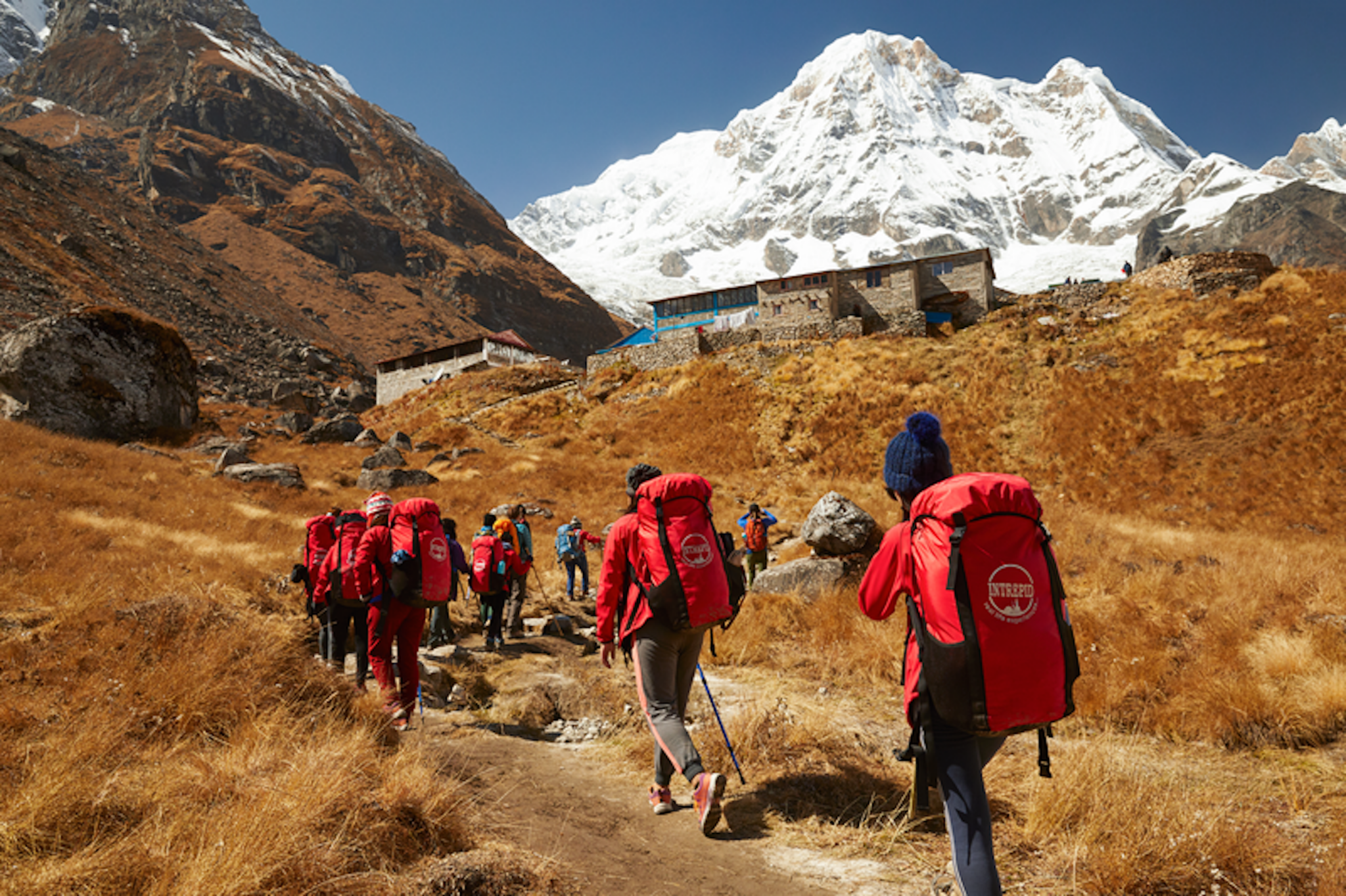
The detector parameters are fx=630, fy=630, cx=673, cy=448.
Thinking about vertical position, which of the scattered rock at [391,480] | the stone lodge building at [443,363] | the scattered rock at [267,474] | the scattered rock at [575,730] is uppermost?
the stone lodge building at [443,363]

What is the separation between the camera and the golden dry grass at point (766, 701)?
2910 mm

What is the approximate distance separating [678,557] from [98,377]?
27454mm

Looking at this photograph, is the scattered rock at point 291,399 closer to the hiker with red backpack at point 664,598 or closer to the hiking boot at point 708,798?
the hiker with red backpack at point 664,598

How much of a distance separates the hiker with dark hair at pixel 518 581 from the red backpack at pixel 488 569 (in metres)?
0.77

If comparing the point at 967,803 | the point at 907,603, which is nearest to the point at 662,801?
the point at 967,803

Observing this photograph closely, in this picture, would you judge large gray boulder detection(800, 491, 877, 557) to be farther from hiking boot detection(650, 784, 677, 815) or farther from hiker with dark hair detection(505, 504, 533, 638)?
hiking boot detection(650, 784, 677, 815)

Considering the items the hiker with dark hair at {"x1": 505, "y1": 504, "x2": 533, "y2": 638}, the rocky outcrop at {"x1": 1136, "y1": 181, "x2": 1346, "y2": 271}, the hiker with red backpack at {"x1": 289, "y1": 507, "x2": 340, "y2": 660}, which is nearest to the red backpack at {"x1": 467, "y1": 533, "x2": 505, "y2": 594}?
the hiker with dark hair at {"x1": 505, "y1": 504, "x2": 533, "y2": 638}

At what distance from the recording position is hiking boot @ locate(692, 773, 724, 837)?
3.71 metres

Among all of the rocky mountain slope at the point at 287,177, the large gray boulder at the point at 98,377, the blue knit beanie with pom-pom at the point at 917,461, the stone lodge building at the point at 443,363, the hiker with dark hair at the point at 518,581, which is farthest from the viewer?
the rocky mountain slope at the point at 287,177

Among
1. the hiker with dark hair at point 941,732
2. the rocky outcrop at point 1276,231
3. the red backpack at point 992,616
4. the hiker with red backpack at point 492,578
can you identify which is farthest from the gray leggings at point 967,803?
the rocky outcrop at point 1276,231

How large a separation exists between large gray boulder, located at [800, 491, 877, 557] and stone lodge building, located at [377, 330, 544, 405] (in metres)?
42.4

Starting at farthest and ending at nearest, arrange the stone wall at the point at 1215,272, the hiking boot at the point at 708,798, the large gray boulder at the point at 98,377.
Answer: the stone wall at the point at 1215,272 < the large gray boulder at the point at 98,377 < the hiking boot at the point at 708,798

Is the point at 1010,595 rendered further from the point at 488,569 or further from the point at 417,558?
the point at 488,569

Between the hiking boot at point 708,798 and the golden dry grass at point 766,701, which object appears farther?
the hiking boot at point 708,798
